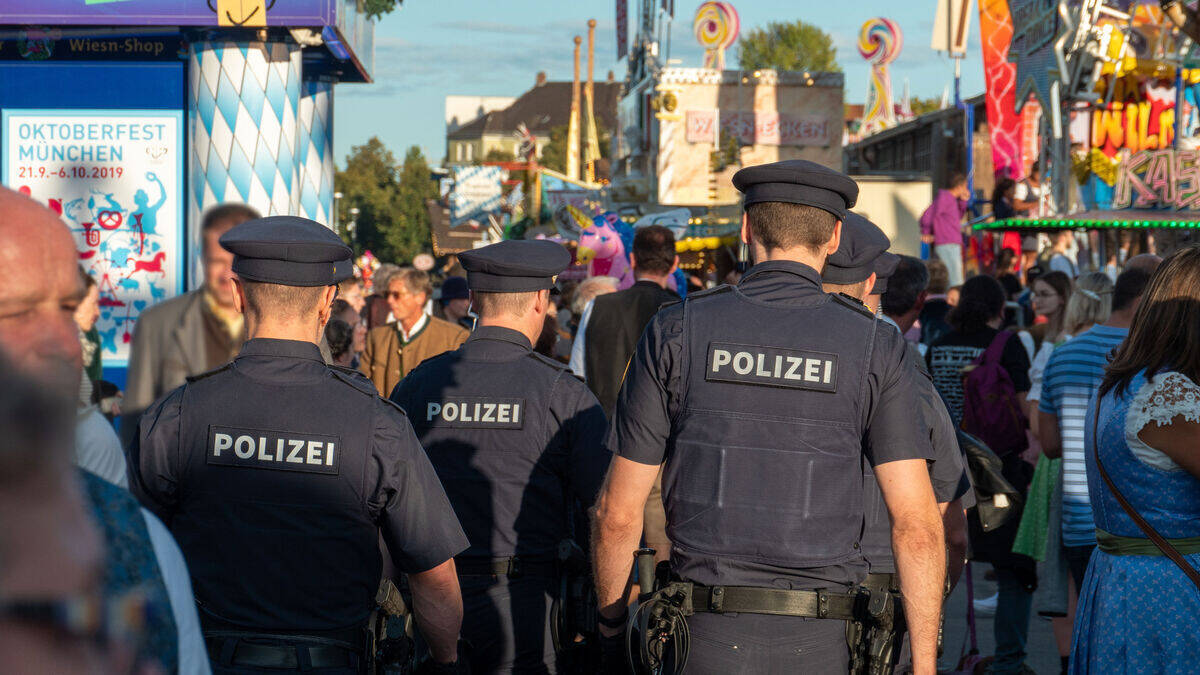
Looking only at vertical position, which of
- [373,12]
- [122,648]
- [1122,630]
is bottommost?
[1122,630]

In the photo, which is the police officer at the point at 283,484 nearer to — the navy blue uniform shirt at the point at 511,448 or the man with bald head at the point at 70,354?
the navy blue uniform shirt at the point at 511,448

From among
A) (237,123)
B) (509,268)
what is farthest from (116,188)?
(509,268)

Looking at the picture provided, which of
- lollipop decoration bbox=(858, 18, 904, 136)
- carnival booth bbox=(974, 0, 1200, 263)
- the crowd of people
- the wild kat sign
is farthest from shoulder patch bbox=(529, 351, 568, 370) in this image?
lollipop decoration bbox=(858, 18, 904, 136)

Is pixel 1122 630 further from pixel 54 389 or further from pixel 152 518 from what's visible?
pixel 54 389

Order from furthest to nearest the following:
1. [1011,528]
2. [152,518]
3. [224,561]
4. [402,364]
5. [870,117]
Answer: [870,117] → [402,364] → [1011,528] → [224,561] → [152,518]

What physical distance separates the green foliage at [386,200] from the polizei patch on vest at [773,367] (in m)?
Answer: 75.9

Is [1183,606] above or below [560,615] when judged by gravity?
above

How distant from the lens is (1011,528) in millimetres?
6965

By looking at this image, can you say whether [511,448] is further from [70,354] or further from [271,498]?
[70,354]

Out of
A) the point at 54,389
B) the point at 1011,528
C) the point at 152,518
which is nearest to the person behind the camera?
the point at 54,389

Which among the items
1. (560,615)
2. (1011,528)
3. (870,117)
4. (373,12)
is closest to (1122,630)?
(560,615)

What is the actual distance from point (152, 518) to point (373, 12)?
1071cm

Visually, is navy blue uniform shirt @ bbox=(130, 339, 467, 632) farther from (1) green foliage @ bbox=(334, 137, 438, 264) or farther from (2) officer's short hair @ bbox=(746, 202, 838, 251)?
(1) green foliage @ bbox=(334, 137, 438, 264)

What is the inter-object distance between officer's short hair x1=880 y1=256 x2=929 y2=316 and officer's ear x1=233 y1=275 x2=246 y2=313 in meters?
3.36
